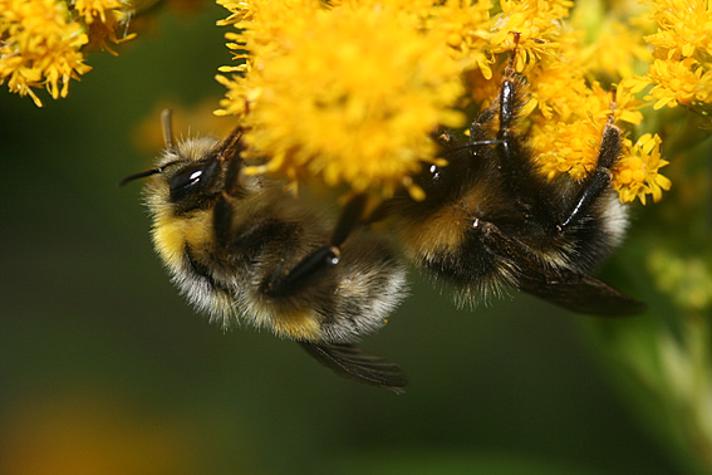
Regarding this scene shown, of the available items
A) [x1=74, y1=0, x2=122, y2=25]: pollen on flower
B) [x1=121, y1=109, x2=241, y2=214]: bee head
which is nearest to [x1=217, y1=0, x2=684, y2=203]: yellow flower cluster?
[x1=121, y1=109, x2=241, y2=214]: bee head

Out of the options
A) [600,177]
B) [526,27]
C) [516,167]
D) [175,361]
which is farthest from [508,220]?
[175,361]

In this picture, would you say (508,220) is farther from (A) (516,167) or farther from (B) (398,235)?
(B) (398,235)

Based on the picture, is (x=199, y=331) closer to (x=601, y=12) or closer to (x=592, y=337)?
(x=592, y=337)

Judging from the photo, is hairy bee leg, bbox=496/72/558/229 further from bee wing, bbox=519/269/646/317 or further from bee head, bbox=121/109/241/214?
bee head, bbox=121/109/241/214

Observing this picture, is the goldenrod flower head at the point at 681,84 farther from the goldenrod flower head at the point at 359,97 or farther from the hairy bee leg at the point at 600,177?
the goldenrod flower head at the point at 359,97

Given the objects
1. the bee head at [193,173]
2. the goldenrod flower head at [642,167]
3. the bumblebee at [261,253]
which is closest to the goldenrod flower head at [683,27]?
the goldenrod flower head at [642,167]

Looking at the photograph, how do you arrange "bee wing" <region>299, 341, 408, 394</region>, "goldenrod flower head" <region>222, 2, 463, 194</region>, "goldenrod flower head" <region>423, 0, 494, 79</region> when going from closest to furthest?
1. "goldenrod flower head" <region>222, 2, 463, 194</region>
2. "goldenrod flower head" <region>423, 0, 494, 79</region>
3. "bee wing" <region>299, 341, 408, 394</region>
